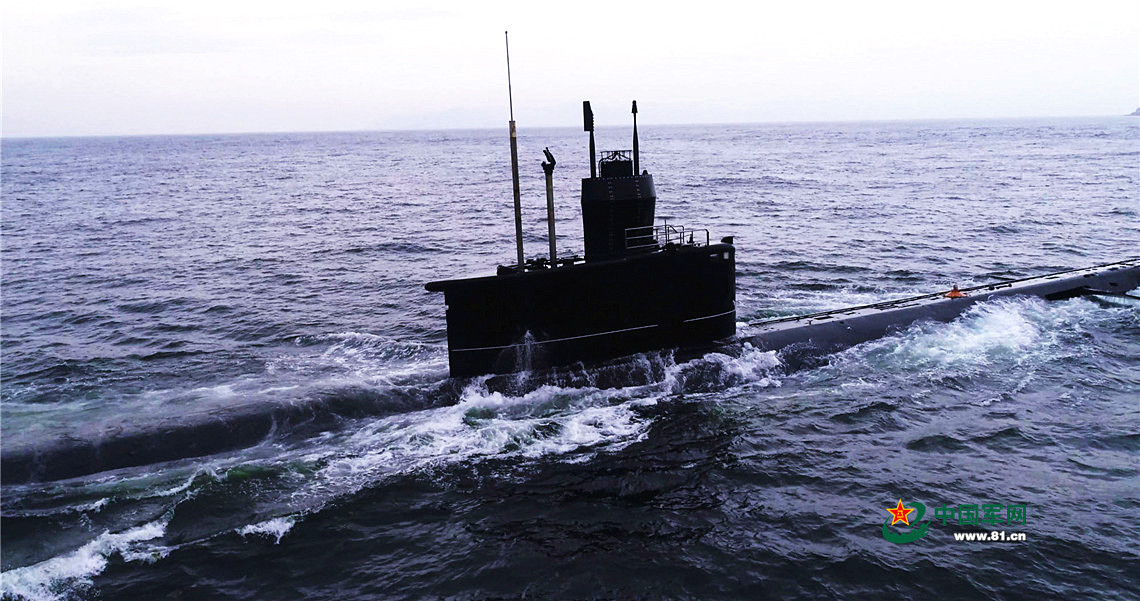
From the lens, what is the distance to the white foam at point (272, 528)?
14648mm

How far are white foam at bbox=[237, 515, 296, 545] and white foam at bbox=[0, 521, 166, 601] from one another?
1.52 m

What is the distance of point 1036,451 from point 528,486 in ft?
41.4

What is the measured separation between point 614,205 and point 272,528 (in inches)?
470

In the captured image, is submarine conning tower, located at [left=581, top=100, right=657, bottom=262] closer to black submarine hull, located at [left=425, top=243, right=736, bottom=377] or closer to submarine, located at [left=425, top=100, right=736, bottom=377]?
submarine, located at [left=425, top=100, right=736, bottom=377]

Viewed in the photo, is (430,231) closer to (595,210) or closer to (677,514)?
(595,210)

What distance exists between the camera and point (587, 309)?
67.5 ft

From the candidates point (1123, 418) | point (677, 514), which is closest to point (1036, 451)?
point (1123, 418)

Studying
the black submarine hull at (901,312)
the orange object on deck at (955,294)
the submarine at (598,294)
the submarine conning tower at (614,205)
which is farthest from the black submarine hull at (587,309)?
the orange object on deck at (955,294)

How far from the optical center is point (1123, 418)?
787 inches

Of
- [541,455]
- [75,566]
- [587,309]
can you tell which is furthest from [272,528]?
[587,309]

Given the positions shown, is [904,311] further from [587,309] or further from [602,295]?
[587,309]

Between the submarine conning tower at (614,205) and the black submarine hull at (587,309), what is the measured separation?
2.31ft
